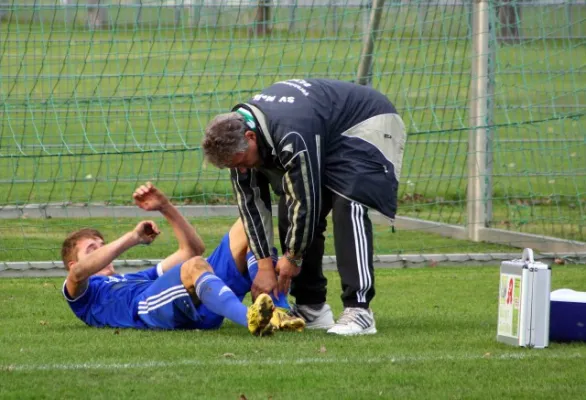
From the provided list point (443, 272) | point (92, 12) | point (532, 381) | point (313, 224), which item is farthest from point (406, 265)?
point (92, 12)

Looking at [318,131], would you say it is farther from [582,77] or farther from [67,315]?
[582,77]

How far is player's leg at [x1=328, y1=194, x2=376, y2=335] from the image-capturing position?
6875mm

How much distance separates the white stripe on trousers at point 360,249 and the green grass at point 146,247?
4.11 meters

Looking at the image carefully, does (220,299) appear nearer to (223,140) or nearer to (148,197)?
(148,197)

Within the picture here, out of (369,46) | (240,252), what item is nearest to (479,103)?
(369,46)

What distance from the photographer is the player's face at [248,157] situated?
21.3 ft

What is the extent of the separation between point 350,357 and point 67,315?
2.48m

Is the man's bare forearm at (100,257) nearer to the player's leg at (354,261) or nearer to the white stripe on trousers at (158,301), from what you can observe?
the white stripe on trousers at (158,301)

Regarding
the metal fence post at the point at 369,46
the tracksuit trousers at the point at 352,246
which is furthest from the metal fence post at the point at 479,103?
the tracksuit trousers at the point at 352,246

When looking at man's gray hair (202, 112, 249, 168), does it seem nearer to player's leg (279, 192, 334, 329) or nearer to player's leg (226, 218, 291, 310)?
player's leg (226, 218, 291, 310)

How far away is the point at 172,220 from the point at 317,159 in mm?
1142

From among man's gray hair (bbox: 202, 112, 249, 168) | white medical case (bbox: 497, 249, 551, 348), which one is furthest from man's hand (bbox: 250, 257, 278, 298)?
white medical case (bbox: 497, 249, 551, 348)

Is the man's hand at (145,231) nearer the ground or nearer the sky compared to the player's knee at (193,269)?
nearer the sky

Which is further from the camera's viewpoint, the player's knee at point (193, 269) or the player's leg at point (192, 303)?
the player's knee at point (193, 269)
